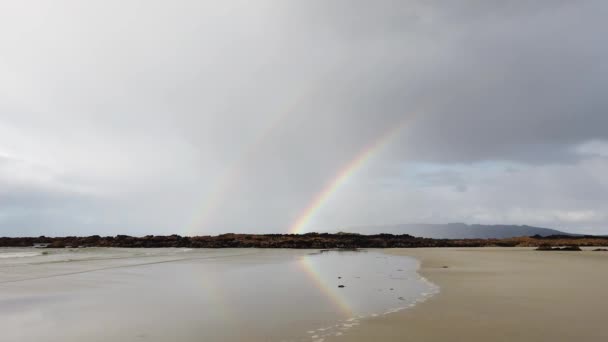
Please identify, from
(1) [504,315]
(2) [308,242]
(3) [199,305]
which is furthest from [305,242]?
(1) [504,315]

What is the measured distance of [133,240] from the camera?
64312 mm

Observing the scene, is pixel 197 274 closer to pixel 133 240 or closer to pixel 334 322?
pixel 334 322

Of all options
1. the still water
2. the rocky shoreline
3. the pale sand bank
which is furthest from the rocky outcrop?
the pale sand bank

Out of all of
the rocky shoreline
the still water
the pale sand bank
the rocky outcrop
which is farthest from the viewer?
the rocky shoreline

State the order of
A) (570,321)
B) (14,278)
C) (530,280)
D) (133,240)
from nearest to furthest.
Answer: (570,321)
(530,280)
(14,278)
(133,240)

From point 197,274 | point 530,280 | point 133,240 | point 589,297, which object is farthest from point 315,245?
point 589,297

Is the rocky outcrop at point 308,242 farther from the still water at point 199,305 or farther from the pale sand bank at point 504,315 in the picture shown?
the pale sand bank at point 504,315

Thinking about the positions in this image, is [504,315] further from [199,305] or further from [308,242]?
[308,242]

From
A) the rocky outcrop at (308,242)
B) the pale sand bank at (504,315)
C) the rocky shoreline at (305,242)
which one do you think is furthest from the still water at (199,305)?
the rocky shoreline at (305,242)

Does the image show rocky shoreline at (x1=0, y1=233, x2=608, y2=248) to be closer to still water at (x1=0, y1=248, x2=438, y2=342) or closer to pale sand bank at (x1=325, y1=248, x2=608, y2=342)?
still water at (x1=0, y1=248, x2=438, y2=342)

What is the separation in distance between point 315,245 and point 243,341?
4954 centimetres

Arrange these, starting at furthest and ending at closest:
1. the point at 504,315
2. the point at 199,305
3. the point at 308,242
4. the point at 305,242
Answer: the point at 308,242, the point at 305,242, the point at 199,305, the point at 504,315

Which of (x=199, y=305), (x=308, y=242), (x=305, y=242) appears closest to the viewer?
(x=199, y=305)

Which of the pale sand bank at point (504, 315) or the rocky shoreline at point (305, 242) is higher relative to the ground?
the rocky shoreline at point (305, 242)
